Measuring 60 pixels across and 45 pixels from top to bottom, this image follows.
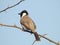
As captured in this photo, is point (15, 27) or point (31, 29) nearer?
point (15, 27)

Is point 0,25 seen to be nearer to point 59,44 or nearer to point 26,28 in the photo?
point 59,44

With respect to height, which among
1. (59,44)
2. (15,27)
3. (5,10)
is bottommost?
(59,44)

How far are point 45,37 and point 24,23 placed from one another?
2235 millimetres

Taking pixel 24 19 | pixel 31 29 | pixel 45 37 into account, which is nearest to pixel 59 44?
pixel 45 37

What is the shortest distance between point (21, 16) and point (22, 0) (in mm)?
3207

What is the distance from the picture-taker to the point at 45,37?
3031mm

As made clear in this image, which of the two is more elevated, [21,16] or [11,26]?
[21,16]

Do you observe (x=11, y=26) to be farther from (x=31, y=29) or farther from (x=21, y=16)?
(x=21, y=16)

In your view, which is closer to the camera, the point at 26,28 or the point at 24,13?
the point at 26,28

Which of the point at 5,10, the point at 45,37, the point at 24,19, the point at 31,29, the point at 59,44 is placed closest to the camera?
the point at 59,44

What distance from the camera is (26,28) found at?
495 centimetres

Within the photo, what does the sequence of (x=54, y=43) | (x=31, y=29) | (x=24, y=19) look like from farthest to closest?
(x=24, y=19)
(x=31, y=29)
(x=54, y=43)

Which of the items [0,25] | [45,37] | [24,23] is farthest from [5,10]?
[24,23]

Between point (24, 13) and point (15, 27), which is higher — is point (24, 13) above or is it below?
above
